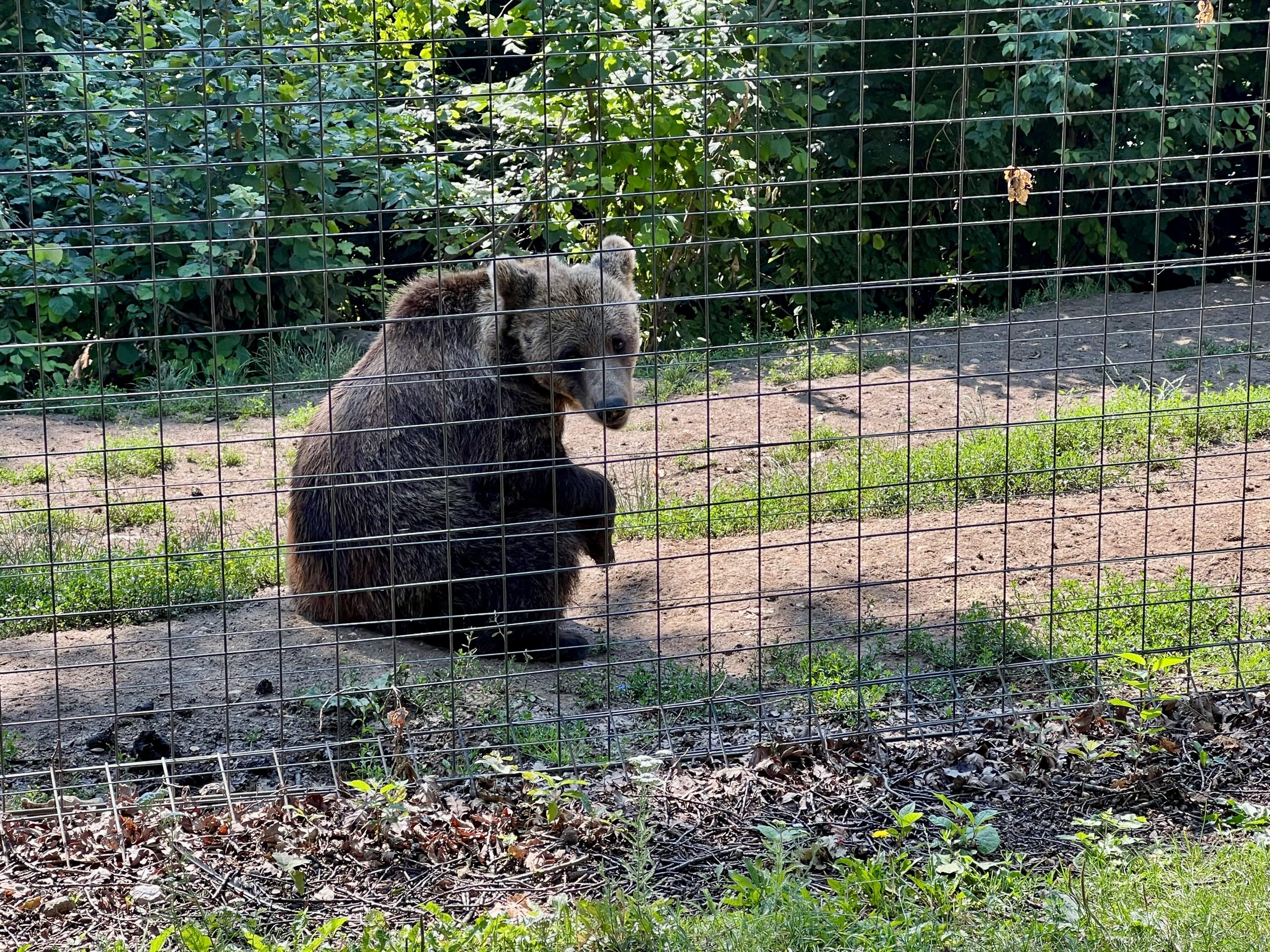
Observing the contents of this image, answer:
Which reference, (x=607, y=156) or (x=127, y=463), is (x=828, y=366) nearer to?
(x=607, y=156)

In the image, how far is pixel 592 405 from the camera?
6398 millimetres

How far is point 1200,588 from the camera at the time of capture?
18.9ft

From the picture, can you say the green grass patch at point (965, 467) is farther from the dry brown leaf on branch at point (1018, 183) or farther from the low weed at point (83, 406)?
the low weed at point (83, 406)

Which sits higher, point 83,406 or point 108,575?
point 83,406

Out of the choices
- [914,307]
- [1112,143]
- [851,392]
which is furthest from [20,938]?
[914,307]

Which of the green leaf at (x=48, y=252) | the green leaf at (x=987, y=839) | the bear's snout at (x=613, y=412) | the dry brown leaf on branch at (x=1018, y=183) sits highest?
the dry brown leaf on branch at (x=1018, y=183)

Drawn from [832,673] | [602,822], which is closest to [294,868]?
[602,822]

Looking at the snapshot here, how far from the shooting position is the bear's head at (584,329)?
625cm

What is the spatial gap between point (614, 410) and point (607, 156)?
365 centimetres

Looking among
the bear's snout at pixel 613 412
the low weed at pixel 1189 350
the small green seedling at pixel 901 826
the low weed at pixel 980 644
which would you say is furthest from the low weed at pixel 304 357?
the small green seedling at pixel 901 826

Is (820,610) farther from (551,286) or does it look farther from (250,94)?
(250,94)

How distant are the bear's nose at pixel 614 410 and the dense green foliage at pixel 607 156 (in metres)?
0.93

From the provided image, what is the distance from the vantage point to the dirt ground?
4.95m

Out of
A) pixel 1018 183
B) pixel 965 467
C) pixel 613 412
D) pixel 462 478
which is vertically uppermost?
pixel 1018 183
